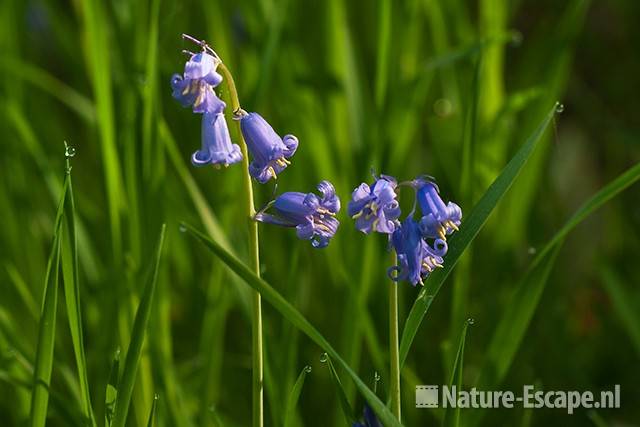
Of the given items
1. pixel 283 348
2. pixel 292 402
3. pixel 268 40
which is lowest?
pixel 292 402

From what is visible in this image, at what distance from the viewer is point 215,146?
4.49 feet

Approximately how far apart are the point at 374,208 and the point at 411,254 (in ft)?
0.31

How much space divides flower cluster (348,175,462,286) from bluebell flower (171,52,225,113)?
238 millimetres

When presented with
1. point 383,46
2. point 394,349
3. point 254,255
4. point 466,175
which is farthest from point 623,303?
point 254,255

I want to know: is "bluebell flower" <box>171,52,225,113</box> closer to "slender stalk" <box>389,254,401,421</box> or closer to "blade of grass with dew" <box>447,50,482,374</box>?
"slender stalk" <box>389,254,401,421</box>

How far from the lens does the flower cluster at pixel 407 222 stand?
131cm

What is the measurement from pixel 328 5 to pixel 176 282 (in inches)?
36.2

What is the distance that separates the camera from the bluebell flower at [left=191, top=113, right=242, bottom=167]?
4.46ft

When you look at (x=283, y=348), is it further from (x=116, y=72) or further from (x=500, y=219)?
(x=116, y=72)

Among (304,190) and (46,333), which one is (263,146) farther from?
(304,190)

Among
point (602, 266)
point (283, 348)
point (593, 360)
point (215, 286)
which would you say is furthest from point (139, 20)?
point (593, 360)

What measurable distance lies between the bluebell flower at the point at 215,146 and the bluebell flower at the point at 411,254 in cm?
26

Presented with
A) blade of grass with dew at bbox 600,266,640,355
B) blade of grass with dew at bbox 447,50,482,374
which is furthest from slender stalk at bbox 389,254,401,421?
blade of grass with dew at bbox 600,266,640,355

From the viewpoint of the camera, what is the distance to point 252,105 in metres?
2.29
